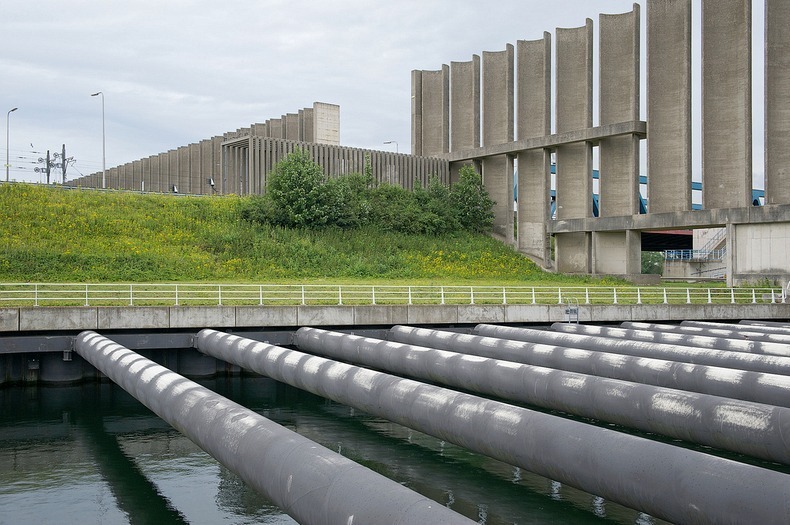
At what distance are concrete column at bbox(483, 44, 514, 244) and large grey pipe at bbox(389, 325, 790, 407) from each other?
3993 cm

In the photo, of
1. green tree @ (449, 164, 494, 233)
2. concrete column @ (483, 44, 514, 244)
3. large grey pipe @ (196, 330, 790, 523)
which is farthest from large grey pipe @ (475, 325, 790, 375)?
concrete column @ (483, 44, 514, 244)

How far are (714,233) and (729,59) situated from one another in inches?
2079

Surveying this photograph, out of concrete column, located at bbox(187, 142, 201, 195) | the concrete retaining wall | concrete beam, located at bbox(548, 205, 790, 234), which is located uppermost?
concrete column, located at bbox(187, 142, 201, 195)

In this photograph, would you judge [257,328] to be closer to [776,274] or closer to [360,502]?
[360,502]

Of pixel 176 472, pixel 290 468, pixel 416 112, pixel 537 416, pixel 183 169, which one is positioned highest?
pixel 416 112

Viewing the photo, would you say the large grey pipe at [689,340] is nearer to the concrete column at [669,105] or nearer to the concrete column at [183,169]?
the concrete column at [669,105]

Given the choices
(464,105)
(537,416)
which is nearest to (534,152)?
(464,105)

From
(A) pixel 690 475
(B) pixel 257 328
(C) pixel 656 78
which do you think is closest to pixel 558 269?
(C) pixel 656 78

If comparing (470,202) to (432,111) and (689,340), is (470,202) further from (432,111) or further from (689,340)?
(689,340)

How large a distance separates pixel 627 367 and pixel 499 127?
4949cm

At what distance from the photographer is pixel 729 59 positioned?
47.7m

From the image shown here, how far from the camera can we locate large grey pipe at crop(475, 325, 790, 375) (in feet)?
53.0

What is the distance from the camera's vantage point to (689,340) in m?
21.3

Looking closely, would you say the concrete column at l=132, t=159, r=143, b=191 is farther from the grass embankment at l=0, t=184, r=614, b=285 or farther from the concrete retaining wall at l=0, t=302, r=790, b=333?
the concrete retaining wall at l=0, t=302, r=790, b=333
